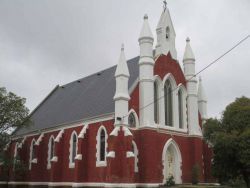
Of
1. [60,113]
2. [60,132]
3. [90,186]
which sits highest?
[60,113]

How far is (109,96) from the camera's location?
35406 millimetres

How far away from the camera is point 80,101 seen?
4131cm

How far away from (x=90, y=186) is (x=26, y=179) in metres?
14.7

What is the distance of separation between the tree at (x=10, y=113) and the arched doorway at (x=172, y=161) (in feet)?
48.1

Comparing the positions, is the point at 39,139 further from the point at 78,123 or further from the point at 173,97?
the point at 173,97

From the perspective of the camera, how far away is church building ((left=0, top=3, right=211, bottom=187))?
30.6 metres

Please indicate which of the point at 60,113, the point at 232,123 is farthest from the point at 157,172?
the point at 60,113

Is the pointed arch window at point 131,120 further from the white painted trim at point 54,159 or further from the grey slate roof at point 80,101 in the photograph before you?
the white painted trim at point 54,159

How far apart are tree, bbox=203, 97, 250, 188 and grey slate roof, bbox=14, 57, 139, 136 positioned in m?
8.70

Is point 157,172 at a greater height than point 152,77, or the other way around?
point 152,77

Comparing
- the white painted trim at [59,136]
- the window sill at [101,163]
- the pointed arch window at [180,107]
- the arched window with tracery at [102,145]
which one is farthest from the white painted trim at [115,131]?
the white painted trim at [59,136]

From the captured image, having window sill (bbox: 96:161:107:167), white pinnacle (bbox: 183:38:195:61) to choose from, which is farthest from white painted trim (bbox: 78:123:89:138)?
white pinnacle (bbox: 183:38:195:61)

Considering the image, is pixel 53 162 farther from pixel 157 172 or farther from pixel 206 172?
pixel 206 172

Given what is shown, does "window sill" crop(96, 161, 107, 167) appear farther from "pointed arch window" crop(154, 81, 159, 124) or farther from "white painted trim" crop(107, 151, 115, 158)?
"pointed arch window" crop(154, 81, 159, 124)
